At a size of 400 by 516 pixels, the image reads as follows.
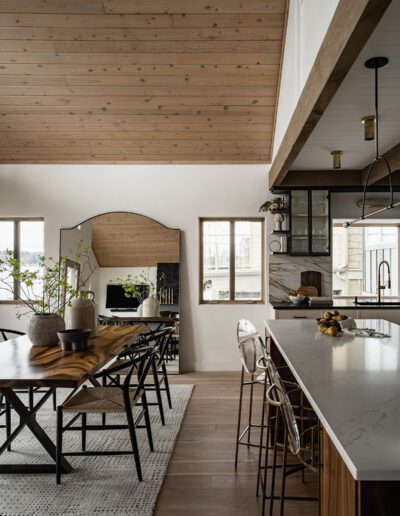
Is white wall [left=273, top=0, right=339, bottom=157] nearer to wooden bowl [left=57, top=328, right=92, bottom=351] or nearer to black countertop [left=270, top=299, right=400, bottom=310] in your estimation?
black countertop [left=270, top=299, right=400, bottom=310]

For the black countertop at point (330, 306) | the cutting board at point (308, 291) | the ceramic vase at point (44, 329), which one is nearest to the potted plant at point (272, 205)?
the cutting board at point (308, 291)

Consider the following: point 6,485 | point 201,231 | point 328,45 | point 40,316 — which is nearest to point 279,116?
point 201,231

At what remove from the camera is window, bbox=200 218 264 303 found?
5.78m

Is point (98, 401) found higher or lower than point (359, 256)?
lower

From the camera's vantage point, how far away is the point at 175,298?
18.3 feet

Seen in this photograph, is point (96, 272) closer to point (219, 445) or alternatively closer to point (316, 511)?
point (219, 445)

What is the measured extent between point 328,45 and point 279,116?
243 centimetres

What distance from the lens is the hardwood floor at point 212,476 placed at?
2367mm

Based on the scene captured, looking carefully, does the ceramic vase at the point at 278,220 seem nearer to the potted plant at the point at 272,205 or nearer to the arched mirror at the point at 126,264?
the potted plant at the point at 272,205

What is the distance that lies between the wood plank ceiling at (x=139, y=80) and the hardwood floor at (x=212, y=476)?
10.4 feet

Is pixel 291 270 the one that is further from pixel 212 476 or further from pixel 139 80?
pixel 212 476

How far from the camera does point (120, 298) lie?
563 cm

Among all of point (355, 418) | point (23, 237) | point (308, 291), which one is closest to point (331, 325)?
point (355, 418)

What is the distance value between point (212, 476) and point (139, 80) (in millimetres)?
3780
